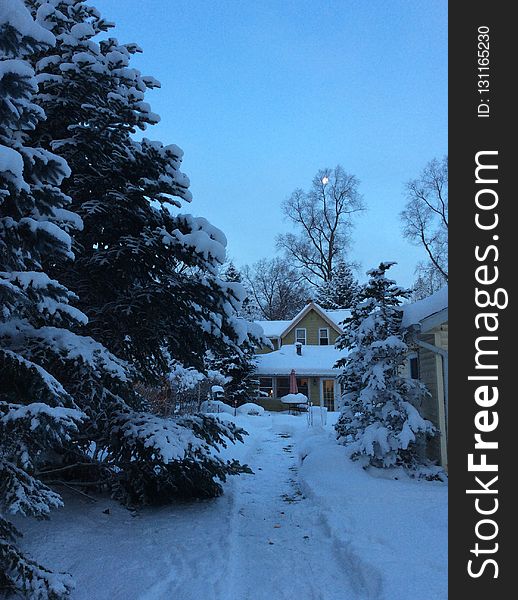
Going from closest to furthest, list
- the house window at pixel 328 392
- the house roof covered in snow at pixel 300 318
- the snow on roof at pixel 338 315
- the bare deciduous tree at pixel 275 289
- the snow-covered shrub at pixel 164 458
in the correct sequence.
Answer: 1. the snow-covered shrub at pixel 164 458
2. the house window at pixel 328 392
3. the house roof covered in snow at pixel 300 318
4. the snow on roof at pixel 338 315
5. the bare deciduous tree at pixel 275 289

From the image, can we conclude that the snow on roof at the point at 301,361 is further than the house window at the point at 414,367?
Yes

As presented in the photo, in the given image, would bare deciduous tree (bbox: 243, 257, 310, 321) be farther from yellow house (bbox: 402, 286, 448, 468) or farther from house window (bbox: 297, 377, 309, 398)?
yellow house (bbox: 402, 286, 448, 468)

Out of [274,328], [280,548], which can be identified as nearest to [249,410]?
[274,328]

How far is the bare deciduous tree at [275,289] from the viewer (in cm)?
4250

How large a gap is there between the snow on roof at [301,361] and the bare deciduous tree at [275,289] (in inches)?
520

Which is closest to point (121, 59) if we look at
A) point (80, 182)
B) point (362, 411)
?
point (80, 182)

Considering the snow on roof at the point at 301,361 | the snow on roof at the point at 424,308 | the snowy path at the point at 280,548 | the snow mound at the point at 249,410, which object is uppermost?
the snow on roof at the point at 424,308

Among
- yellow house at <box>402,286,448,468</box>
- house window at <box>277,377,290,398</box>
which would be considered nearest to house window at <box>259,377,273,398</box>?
house window at <box>277,377,290,398</box>

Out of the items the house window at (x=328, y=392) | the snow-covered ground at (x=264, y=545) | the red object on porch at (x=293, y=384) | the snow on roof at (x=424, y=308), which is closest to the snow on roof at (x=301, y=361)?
the house window at (x=328, y=392)

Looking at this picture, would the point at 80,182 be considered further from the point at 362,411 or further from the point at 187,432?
the point at 362,411

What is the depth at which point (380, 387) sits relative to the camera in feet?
25.8

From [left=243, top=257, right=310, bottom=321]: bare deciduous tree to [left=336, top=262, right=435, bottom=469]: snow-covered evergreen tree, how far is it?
31.4m

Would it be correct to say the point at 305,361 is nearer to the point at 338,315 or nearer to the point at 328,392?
the point at 328,392

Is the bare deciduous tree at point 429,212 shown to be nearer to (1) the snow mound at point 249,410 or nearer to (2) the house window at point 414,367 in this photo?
(1) the snow mound at point 249,410
